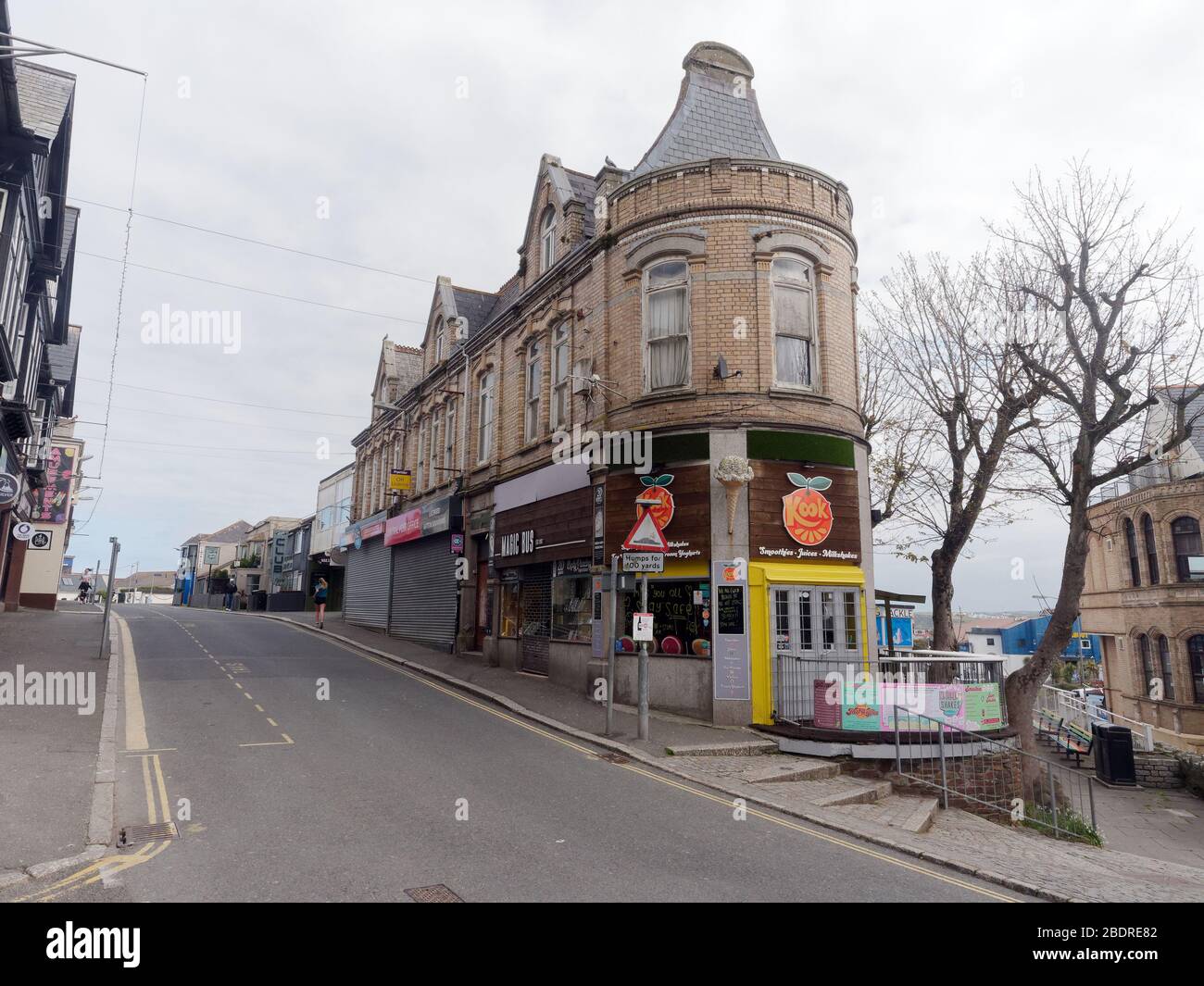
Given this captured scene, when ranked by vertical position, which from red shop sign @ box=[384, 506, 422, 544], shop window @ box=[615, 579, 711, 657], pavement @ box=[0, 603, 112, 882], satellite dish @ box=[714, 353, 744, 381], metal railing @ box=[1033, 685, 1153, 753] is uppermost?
satellite dish @ box=[714, 353, 744, 381]

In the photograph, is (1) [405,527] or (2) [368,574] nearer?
(1) [405,527]

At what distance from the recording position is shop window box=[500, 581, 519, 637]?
19.3 metres

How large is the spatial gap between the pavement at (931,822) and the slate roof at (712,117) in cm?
1190

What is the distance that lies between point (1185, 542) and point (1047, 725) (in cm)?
974

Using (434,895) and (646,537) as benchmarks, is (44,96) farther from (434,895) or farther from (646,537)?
(434,895)

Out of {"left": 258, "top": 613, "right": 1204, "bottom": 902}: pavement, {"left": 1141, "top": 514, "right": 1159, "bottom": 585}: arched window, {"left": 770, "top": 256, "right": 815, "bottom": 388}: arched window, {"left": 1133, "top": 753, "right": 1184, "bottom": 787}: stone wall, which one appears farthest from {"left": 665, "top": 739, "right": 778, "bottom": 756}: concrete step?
{"left": 1141, "top": 514, "right": 1159, "bottom": 585}: arched window

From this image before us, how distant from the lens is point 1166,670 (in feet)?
92.0

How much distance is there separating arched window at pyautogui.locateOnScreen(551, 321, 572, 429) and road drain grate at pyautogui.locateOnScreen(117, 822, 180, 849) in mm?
12422

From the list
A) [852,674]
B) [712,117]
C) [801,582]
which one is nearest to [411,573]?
[801,582]

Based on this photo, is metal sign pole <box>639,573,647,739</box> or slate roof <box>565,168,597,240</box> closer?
metal sign pole <box>639,573,647,739</box>

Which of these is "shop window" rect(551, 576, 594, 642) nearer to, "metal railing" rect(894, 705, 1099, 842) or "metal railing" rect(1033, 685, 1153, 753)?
"metal railing" rect(894, 705, 1099, 842)

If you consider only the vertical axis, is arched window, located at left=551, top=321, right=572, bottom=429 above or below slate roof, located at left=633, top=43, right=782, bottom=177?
below

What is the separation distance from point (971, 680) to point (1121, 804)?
7728mm
